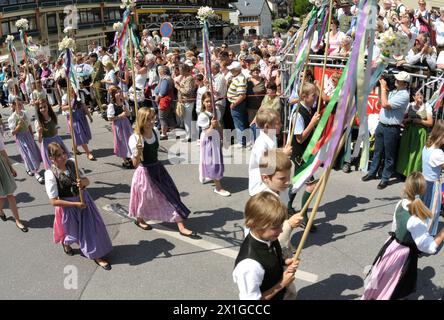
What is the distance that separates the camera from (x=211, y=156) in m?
7.49

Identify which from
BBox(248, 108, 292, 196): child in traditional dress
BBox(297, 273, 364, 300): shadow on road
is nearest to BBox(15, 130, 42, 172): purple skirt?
BBox(248, 108, 292, 196): child in traditional dress

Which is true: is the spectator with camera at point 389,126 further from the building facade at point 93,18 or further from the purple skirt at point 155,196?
the building facade at point 93,18

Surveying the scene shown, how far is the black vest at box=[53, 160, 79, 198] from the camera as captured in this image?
5.15m

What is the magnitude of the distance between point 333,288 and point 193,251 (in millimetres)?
1823

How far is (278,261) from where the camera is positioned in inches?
122

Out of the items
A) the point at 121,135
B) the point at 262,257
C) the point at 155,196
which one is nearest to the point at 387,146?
the point at 155,196

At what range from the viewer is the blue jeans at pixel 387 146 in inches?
288

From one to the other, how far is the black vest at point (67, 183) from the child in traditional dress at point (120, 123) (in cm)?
353

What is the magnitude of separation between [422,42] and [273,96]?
278 centimetres

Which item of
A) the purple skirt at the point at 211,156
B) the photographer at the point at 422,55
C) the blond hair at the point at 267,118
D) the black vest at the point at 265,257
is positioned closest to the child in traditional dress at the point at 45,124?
the purple skirt at the point at 211,156

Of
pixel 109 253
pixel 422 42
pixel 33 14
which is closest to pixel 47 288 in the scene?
pixel 109 253

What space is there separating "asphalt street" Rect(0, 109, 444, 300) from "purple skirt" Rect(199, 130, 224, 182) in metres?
0.36
